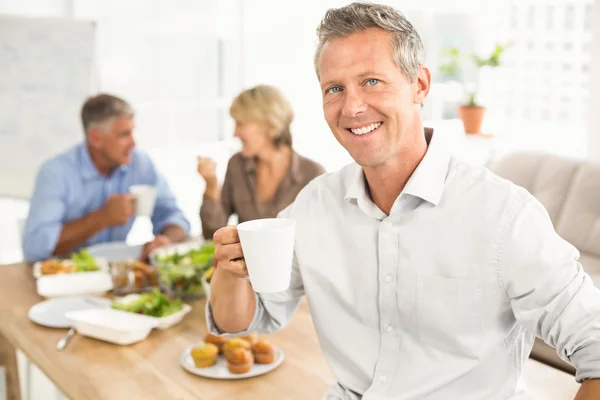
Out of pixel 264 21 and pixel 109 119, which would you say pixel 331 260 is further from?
pixel 264 21

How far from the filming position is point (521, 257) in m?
1.25

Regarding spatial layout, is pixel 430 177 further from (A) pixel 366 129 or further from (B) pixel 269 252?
(B) pixel 269 252

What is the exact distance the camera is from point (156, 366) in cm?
174

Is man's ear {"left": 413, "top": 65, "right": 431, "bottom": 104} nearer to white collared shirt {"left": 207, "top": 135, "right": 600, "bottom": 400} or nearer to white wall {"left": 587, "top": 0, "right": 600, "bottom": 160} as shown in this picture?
white collared shirt {"left": 207, "top": 135, "right": 600, "bottom": 400}

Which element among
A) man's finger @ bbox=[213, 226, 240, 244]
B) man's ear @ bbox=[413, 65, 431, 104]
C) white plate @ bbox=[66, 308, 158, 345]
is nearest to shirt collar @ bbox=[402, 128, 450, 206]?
man's ear @ bbox=[413, 65, 431, 104]

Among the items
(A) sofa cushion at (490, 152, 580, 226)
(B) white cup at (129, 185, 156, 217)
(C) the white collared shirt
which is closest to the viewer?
(C) the white collared shirt

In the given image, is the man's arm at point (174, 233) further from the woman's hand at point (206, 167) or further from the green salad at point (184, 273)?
the green salad at point (184, 273)

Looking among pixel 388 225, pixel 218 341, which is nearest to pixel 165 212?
pixel 218 341

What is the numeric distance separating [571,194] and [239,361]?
2.02 meters

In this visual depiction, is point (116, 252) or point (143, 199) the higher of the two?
point (143, 199)

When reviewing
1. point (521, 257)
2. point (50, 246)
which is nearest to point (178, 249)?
point (50, 246)

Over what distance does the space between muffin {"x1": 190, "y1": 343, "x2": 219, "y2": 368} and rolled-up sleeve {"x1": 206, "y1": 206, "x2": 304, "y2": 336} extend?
170mm

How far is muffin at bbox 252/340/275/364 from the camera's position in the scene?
5.66ft

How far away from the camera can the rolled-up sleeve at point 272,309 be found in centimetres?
154
